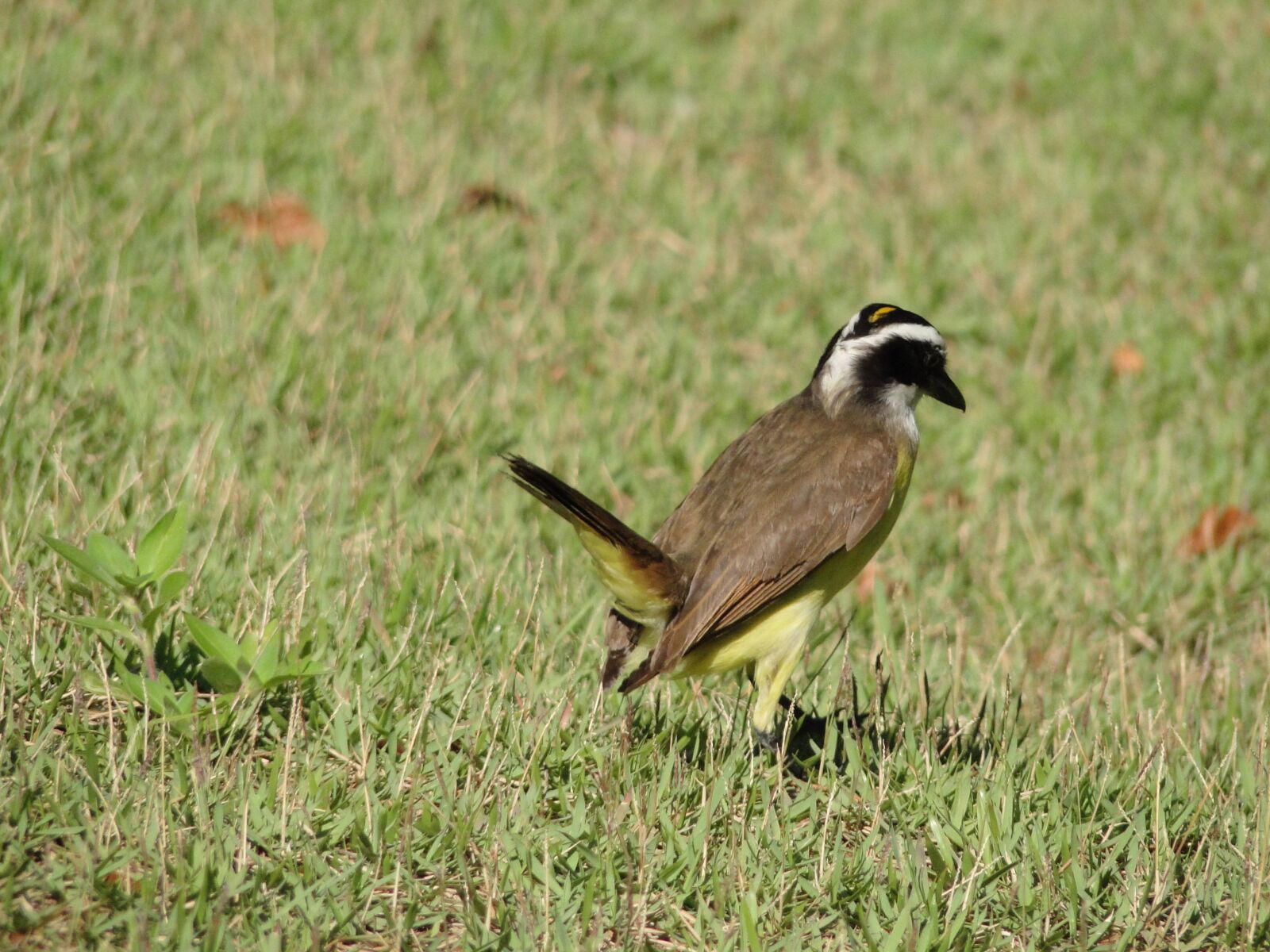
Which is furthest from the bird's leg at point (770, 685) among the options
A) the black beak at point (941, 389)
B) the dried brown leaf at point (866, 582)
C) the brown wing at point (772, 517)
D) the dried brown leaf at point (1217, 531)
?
the dried brown leaf at point (1217, 531)

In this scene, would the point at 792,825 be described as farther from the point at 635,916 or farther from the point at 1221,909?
the point at 1221,909

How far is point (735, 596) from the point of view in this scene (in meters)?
5.10

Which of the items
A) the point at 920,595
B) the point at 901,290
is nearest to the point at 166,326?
the point at 920,595

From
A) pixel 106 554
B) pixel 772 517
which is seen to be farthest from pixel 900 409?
pixel 106 554

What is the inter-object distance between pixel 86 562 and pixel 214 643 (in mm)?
417

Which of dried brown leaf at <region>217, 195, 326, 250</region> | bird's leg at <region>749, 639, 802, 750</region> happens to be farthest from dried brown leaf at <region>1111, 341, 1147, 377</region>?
dried brown leaf at <region>217, 195, 326, 250</region>

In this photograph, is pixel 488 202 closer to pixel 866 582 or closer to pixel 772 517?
pixel 866 582

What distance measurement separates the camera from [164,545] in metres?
4.31

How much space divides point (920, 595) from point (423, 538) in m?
2.21

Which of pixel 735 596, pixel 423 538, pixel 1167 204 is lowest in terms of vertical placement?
pixel 423 538

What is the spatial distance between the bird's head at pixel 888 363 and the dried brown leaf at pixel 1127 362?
2893 millimetres

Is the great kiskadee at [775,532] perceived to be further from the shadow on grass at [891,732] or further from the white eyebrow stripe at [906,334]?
the shadow on grass at [891,732]

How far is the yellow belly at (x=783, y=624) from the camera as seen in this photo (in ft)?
17.1

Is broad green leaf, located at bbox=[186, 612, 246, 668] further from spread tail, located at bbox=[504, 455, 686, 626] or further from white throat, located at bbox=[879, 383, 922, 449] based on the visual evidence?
white throat, located at bbox=[879, 383, 922, 449]
